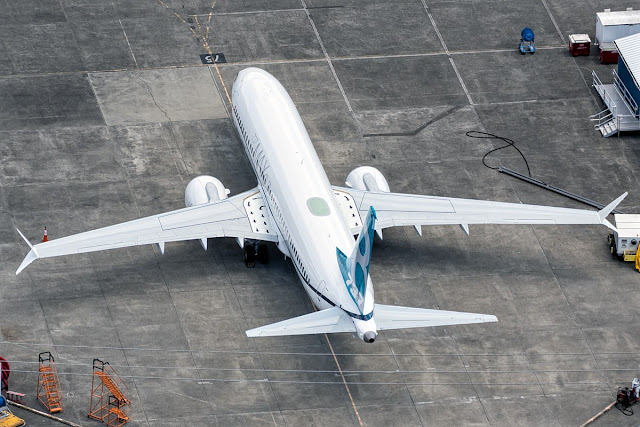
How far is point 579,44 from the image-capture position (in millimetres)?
101375

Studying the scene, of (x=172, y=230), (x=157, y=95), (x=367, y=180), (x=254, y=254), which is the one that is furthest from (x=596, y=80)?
(x=172, y=230)

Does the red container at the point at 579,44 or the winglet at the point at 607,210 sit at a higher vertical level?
the red container at the point at 579,44

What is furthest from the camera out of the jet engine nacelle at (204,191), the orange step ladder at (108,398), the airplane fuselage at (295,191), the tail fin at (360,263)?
the jet engine nacelle at (204,191)

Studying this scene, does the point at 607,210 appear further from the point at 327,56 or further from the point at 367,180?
the point at 327,56

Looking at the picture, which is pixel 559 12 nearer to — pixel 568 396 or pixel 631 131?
pixel 631 131

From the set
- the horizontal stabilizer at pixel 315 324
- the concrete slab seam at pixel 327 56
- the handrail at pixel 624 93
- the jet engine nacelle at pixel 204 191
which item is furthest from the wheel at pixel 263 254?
the handrail at pixel 624 93

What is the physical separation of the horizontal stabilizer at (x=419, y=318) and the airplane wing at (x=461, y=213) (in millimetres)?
10483

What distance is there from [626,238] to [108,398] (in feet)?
94.5

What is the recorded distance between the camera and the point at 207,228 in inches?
3132

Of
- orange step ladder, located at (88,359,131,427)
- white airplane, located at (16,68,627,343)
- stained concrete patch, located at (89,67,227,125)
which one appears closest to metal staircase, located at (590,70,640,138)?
white airplane, located at (16,68,627,343)

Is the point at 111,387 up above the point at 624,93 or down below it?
above

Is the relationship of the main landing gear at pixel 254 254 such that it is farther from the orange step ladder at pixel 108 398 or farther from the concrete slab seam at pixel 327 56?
the concrete slab seam at pixel 327 56

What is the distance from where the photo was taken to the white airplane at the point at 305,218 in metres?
70.7

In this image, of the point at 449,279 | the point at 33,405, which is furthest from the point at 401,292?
the point at 33,405
